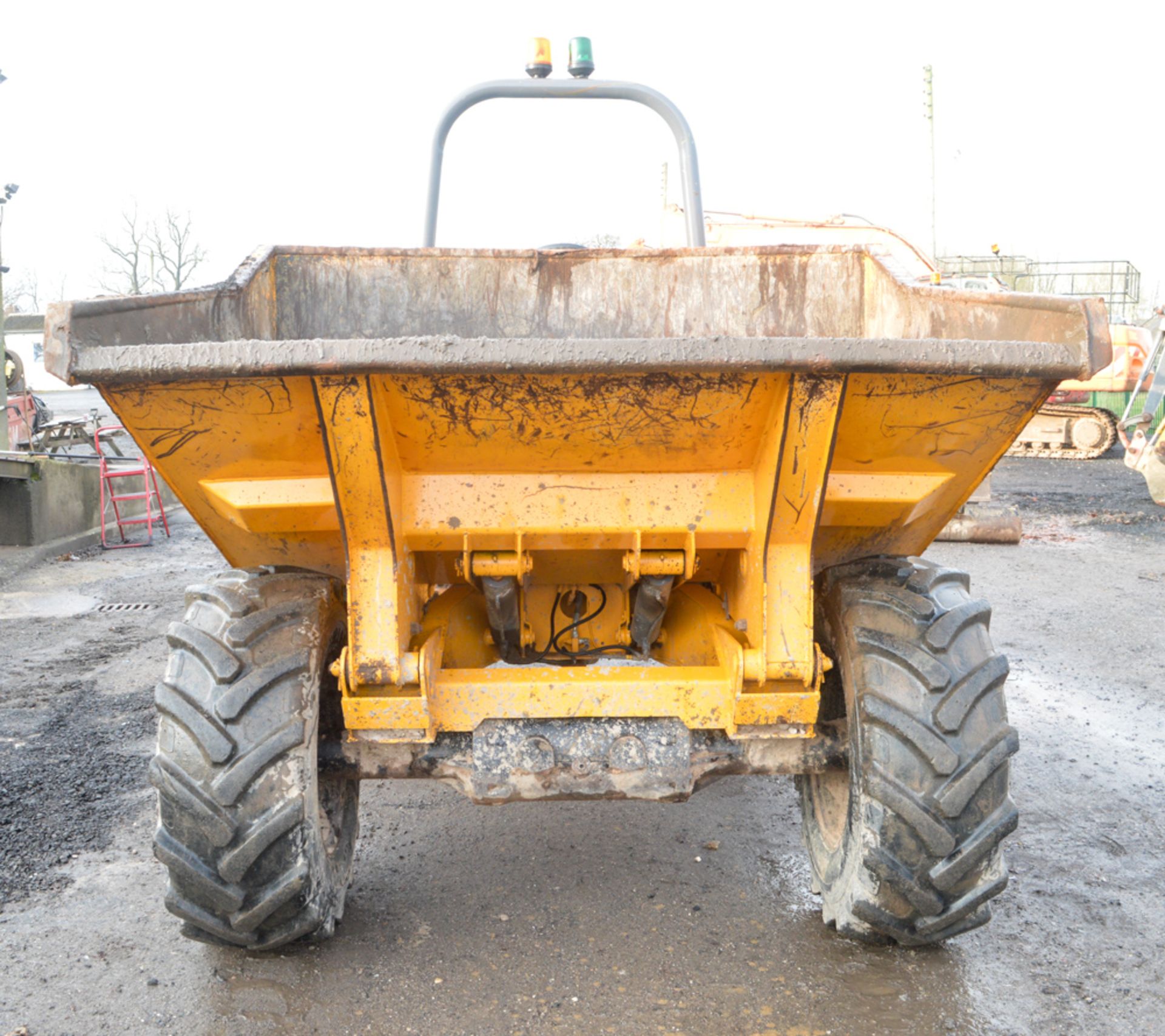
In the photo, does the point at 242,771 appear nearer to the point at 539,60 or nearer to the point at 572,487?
the point at 572,487

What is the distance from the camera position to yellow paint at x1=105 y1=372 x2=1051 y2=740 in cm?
217

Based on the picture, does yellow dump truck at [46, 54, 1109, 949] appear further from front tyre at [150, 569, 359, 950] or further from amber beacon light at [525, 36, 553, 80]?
amber beacon light at [525, 36, 553, 80]

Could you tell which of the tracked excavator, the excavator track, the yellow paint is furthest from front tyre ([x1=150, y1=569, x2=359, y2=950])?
the excavator track

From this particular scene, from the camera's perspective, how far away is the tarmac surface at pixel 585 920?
247 centimetres

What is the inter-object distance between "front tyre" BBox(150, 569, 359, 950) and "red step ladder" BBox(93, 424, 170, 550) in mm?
7398

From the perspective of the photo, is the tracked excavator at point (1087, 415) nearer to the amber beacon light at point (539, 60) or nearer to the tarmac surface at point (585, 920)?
the tarmac surface at point (585, 920)

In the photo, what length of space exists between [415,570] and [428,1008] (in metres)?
1.04

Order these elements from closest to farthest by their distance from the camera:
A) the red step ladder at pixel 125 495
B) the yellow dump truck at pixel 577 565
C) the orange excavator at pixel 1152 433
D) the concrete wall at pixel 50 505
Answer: the yellow dump truck at pixel 577 565 → the concrete wall at pixel 50 505 → the red step ladder at pixel 125 495 → the orange excavator at pixel 1152 433

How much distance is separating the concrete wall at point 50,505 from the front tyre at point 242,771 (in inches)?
255

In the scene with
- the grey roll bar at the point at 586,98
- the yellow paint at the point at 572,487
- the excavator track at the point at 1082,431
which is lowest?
the excavator track at the point at 1082,431

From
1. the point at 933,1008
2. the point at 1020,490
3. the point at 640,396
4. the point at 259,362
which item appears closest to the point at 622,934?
the point at 933,1008

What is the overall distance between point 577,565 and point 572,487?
39 centimetres

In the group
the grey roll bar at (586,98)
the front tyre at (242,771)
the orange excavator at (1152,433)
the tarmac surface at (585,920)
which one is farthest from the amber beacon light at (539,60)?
the orange excavator at (1152,433)

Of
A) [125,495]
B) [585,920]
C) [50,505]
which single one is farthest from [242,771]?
[125,495]
